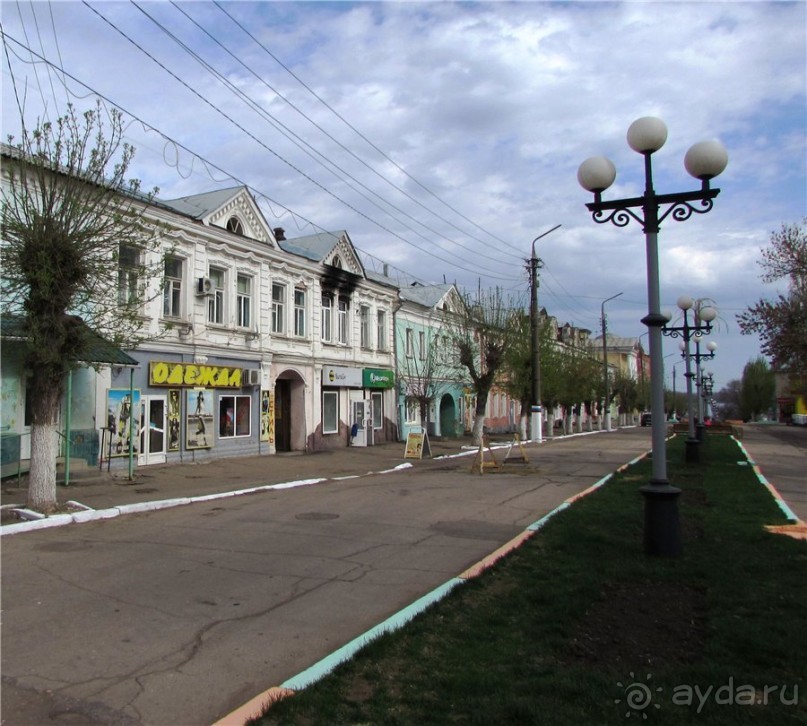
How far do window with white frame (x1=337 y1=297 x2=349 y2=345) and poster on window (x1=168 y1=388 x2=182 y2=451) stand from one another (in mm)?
9885

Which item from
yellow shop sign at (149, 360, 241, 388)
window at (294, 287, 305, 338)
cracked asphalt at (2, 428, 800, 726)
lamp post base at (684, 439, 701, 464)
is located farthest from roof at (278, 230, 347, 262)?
lamp post base at (684, 439, 701, 464)

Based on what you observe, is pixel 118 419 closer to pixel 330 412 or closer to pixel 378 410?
pixel 330 412

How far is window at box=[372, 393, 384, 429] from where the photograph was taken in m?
30.9

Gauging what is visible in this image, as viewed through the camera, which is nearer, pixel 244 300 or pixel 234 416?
pixel 234 416

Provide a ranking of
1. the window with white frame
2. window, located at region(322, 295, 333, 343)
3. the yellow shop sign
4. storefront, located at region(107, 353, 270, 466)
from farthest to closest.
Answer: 1. the window with white frame
2. window, located at region(322, 295, 333, 343)
3. the yellow shop sign
4. storefront, located at region(107, 353, 270, 466)

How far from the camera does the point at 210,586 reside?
6.64 metres

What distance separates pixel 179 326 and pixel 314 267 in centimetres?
762

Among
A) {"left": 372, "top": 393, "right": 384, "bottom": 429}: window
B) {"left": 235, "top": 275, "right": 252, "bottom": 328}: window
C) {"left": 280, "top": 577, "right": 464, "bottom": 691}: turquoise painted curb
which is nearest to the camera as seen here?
{"left": 280, "top": 577, "right": 464, "bottom": 691}: turquoise painted curb

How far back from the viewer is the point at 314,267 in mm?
26109

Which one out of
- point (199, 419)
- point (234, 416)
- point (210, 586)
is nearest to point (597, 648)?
point (210, 586)

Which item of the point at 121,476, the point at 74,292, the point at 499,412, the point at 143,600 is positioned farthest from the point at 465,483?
the point at 499,412

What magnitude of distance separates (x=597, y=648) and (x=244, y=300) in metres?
19.9

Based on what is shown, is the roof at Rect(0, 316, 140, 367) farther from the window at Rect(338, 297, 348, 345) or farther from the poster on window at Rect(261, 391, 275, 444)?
the window at Rect(338, 297, 348, 345)

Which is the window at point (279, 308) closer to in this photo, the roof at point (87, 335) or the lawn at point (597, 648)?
the roof at point (87, 335)
